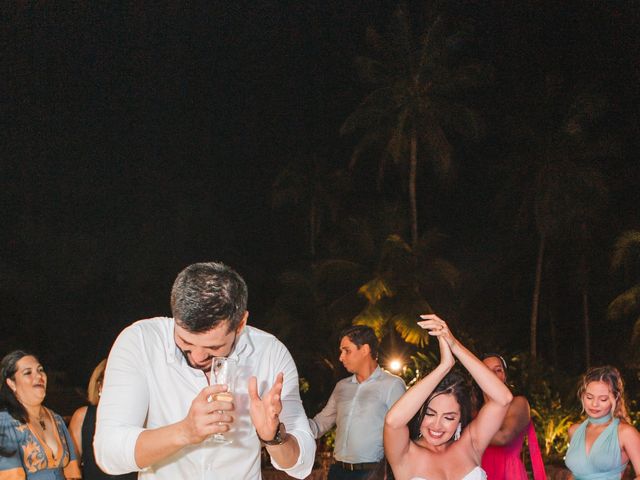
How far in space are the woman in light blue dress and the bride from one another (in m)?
1.83

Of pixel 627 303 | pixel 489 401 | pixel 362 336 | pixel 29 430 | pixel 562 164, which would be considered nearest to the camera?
pixel 489 401

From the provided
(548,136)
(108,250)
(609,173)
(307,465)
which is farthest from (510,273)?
(307,465)

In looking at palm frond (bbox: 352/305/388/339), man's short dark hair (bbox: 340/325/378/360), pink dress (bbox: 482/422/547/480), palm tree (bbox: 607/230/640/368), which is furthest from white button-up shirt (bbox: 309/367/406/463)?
palm tree (bbox: 607/230/640/368)

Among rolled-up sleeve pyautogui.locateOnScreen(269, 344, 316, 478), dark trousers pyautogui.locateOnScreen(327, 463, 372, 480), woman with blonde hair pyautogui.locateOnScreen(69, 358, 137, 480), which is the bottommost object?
dark trousers pyautogui.locateOnScreen(327, 463, 372, 480)

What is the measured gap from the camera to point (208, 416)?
228 centimetres

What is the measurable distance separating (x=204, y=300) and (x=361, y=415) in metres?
4.64

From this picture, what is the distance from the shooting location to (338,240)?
109 feet

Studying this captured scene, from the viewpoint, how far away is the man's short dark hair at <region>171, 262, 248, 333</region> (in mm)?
2469

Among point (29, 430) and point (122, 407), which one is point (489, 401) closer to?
point (122, 407)

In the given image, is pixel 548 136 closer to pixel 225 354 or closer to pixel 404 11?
pixel 404 11

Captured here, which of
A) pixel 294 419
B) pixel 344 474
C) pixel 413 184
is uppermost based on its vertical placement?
pixel 413 184

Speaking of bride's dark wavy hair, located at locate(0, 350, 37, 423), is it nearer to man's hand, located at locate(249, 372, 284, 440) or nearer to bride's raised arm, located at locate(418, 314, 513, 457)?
bride's raised arm, located at locate(418, 314, 513, 457)

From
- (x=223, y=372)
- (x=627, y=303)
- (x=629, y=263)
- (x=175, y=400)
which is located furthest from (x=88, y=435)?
(x=627, y=303)

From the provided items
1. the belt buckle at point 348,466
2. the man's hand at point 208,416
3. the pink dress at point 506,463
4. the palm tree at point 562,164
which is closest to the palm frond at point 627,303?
the palm tree at point 562,164
